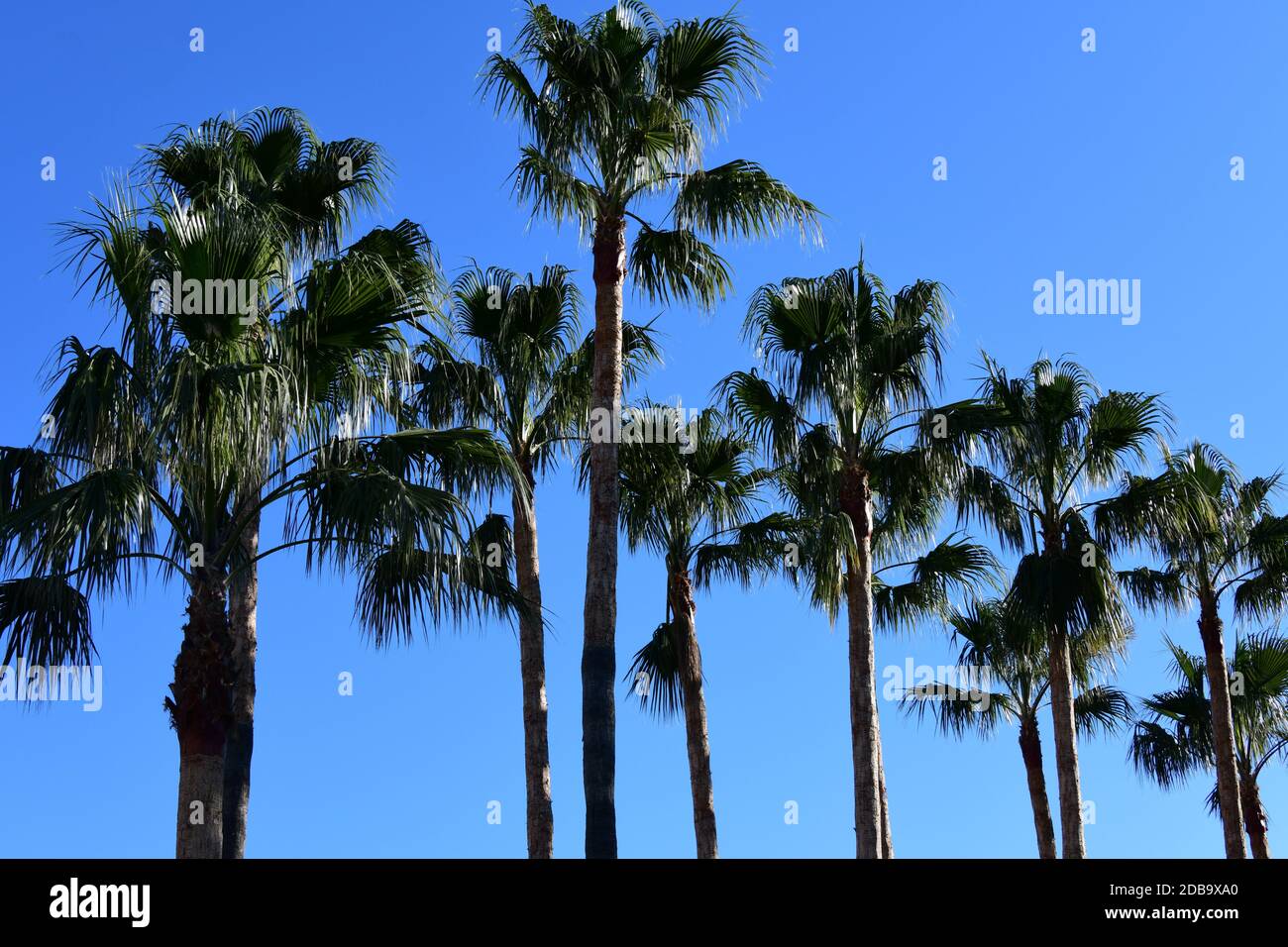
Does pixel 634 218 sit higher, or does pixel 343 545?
pixel 634 218

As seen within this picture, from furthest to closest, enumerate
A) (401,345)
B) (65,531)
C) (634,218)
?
(634,218) → (401,345) → (65,531)

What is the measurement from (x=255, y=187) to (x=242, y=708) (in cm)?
687

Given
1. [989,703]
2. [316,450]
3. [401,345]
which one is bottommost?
[989,703]

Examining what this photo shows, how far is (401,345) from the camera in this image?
1545cm

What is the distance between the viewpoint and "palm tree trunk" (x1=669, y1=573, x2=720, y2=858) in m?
21.6

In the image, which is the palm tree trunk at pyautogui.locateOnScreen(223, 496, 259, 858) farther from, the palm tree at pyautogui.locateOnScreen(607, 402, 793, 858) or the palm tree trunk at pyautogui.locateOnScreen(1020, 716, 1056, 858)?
the palm tree trunk at pyautogui.locateOnScreen(1020, 716, 1056, 858)

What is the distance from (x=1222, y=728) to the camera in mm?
25188

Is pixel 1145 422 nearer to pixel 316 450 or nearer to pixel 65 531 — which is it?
pixel 316 450

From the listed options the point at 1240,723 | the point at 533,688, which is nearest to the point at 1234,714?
the point at 1240,723

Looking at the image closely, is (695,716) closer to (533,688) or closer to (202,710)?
(533,688)
